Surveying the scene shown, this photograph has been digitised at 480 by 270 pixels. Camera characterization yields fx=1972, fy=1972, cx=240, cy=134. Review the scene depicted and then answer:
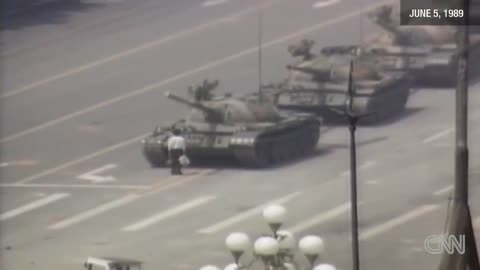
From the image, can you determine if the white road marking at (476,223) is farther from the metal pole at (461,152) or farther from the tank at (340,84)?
the tank at (340,84)

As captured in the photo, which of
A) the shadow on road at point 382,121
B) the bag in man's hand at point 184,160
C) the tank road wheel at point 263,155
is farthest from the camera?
the bag in man's hand at point 184,160

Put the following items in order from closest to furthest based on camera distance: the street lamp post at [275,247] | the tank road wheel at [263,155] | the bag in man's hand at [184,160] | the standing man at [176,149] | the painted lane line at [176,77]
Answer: the street lamp post at [275,247] < the painted lane line at [176,77] < the tank road wheel at [263,155] < the standing man at [176,149] < the bag in man's hand at [184,160]

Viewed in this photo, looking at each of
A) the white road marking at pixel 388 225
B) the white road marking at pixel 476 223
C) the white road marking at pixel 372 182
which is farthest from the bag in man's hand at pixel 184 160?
the white road marking at pixel 476 223

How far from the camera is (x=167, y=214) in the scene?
74.5 feet

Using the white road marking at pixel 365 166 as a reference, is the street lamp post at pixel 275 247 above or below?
below

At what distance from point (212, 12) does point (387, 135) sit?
2494 millimetres

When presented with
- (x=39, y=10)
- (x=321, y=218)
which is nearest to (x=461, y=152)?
(x=321, y=218)

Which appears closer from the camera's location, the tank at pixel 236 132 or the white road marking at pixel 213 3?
the tank at pixel 236 132

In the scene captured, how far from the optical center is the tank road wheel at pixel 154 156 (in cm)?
2269

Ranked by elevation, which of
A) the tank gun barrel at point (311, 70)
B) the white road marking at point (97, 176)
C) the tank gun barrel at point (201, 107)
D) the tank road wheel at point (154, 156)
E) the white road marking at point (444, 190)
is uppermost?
the tank gun barrel at point (311, 70)

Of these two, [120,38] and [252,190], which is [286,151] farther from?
[120,38]

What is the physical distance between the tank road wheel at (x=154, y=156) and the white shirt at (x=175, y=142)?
0.38 feet

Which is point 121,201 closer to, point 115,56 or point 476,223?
point 115,56

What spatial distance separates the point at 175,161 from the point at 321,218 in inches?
74.0
